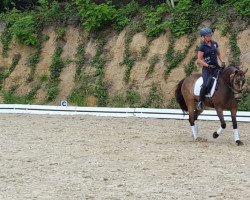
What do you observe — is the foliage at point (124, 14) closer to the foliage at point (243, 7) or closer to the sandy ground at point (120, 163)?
the foliage at point (243, 7)

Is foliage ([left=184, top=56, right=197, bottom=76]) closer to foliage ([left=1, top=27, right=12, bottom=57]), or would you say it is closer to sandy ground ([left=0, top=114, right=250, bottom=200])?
sandy ground ([left=0, top=114, right=250, bottom=200])

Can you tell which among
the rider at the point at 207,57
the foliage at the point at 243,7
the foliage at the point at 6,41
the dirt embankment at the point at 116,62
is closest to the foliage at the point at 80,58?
the dirt embankment at the point at 116,62

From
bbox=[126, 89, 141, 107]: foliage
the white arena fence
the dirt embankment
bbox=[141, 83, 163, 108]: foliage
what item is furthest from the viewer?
the dirt embankment

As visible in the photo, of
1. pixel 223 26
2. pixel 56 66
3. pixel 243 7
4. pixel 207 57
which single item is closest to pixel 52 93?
pixel 56 66

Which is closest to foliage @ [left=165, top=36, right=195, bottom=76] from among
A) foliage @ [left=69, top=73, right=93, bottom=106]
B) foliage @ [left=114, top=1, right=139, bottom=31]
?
foliage @ [left=114, top=1, right=139, bottom=31]

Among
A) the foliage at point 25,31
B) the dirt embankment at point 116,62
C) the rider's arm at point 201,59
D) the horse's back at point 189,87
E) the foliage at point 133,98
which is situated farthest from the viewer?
the foliage at point 25,31

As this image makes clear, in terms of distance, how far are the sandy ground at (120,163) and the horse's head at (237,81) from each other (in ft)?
3.58

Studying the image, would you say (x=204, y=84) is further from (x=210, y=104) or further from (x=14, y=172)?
(x=14, y=172)

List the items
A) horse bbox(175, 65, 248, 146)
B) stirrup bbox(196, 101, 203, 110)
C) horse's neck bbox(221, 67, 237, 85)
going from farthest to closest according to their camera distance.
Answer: stirrup bbox(196, 101, 203, 110) < horse's neck bbox(221, 67, 237, 85) < horse bbox(175, 65, 248, 146)

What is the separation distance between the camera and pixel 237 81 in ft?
40.1

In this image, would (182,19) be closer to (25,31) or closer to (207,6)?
(207,6)

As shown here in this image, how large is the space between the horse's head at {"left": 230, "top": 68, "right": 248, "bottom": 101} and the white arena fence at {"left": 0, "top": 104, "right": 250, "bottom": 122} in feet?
16.3

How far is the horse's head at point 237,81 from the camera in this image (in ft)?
40.0

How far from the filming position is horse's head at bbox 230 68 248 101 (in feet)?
40.0
